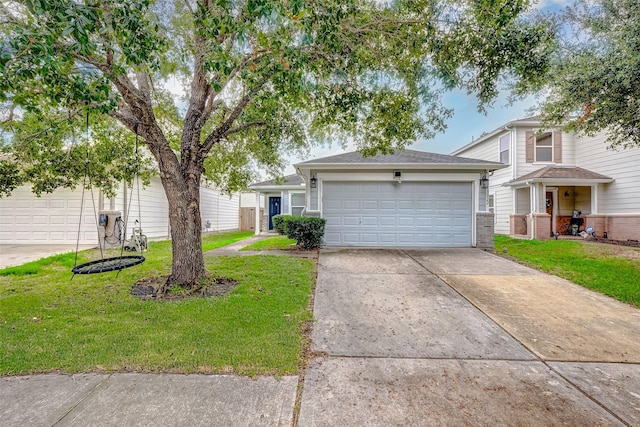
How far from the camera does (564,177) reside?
459 inches

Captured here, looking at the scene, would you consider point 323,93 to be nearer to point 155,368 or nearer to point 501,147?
point 155,368

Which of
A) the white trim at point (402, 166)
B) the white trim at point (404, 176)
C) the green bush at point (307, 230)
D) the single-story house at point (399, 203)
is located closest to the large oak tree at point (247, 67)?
the white trim at point (402, 166)

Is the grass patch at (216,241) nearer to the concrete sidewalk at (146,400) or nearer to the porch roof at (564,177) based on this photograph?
the concrete sidewalk at (146,400)

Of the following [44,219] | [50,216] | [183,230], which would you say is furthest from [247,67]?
[44,219]

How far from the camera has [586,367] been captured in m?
2.76

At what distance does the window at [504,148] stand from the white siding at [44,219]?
17091 millimetres

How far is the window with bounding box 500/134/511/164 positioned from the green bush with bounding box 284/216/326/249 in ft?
32.9

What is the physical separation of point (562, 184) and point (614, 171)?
6.78ft

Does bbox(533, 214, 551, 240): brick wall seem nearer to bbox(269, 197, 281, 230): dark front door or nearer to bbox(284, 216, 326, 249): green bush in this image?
bbox(284, 216, 326, 249): green bush

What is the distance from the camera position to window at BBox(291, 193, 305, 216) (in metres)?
15.3

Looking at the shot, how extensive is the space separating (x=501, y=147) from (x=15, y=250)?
19460 mm

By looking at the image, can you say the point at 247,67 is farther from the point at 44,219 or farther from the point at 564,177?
the point at 564,177

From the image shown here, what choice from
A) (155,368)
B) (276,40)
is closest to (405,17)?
(276,40)

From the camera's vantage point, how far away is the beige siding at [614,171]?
10984 mm
